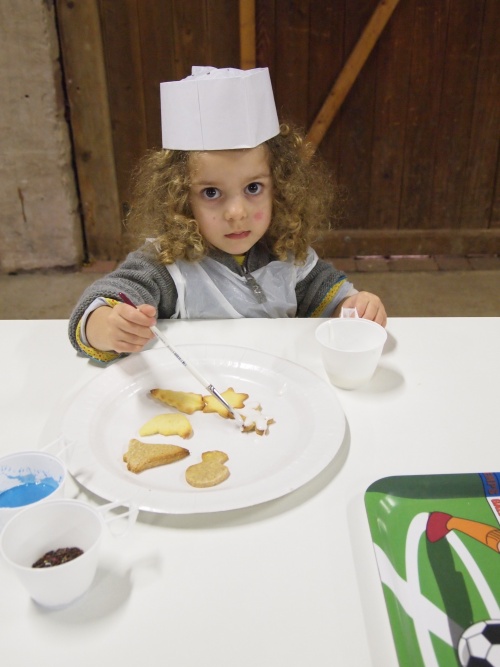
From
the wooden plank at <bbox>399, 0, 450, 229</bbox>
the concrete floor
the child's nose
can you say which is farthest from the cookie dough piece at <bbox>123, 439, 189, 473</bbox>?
the wooden plank at <bbox>399, 0, 450, 229</bbox>

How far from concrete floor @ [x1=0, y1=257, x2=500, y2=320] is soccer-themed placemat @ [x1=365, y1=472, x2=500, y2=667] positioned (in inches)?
75.8

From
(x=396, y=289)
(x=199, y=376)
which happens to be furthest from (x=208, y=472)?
(x=396, y=289)

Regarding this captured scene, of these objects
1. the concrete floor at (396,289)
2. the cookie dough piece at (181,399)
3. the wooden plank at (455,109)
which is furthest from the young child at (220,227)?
the wooden plank at (455,109)

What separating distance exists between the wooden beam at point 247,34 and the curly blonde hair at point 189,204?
4.81ft

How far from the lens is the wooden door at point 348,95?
2.49 meters

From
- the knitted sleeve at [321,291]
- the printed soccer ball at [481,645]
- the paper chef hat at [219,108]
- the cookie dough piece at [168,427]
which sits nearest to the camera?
the printed soccer ball at [481,645]

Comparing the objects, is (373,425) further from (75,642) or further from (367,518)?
(75,642)

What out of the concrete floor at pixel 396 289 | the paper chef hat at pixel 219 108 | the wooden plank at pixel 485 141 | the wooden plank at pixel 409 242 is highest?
the paper chef hat at pixel 219 108

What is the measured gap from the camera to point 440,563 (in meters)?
0.58

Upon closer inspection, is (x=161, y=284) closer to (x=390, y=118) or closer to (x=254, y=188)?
(x=254, y=188)

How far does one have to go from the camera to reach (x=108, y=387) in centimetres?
87

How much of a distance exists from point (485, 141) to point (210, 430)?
2.42 meters

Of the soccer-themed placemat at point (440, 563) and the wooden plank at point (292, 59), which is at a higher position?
the wooden plank at point (292, 59)

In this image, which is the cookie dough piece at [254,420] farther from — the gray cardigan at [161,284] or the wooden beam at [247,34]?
the wooden beam at [247,34]
